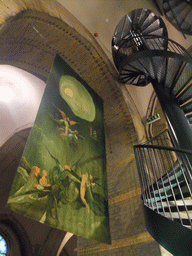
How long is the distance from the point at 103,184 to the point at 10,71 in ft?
14.4

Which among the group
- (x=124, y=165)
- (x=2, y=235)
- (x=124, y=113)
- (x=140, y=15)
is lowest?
(x=2, y=235)

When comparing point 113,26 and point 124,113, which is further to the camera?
point 113,26

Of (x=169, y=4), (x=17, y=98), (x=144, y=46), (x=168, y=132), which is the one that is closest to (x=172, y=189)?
(x=168, y=132)

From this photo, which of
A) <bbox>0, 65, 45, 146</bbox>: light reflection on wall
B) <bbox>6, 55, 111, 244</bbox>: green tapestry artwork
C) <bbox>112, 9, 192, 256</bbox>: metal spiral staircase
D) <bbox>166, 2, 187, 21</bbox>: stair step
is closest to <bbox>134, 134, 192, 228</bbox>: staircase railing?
<bbox>112, 9, 192, 256</bbox>: metal spiral staircase

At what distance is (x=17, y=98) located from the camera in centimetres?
671

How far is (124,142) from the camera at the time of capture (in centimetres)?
520

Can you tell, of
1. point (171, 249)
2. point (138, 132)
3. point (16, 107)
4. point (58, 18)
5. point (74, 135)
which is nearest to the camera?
point (171, 249)

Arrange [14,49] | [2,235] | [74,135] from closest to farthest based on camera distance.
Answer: [74,135] < [14,49] < [2,235]

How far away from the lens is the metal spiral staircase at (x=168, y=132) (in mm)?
2654

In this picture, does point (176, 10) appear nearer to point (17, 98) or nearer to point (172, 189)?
point (17, 98)

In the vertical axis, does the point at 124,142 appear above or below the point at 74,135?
above

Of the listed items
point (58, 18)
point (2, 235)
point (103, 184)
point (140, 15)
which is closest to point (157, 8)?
point (140, 15)

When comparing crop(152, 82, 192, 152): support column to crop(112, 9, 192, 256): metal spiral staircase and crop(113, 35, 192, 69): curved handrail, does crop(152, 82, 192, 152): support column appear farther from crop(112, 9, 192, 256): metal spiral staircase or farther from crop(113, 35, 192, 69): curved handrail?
crop(113, 35, 192, 69): curved handrail

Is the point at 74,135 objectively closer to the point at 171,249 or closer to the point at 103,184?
the point at 103,184
